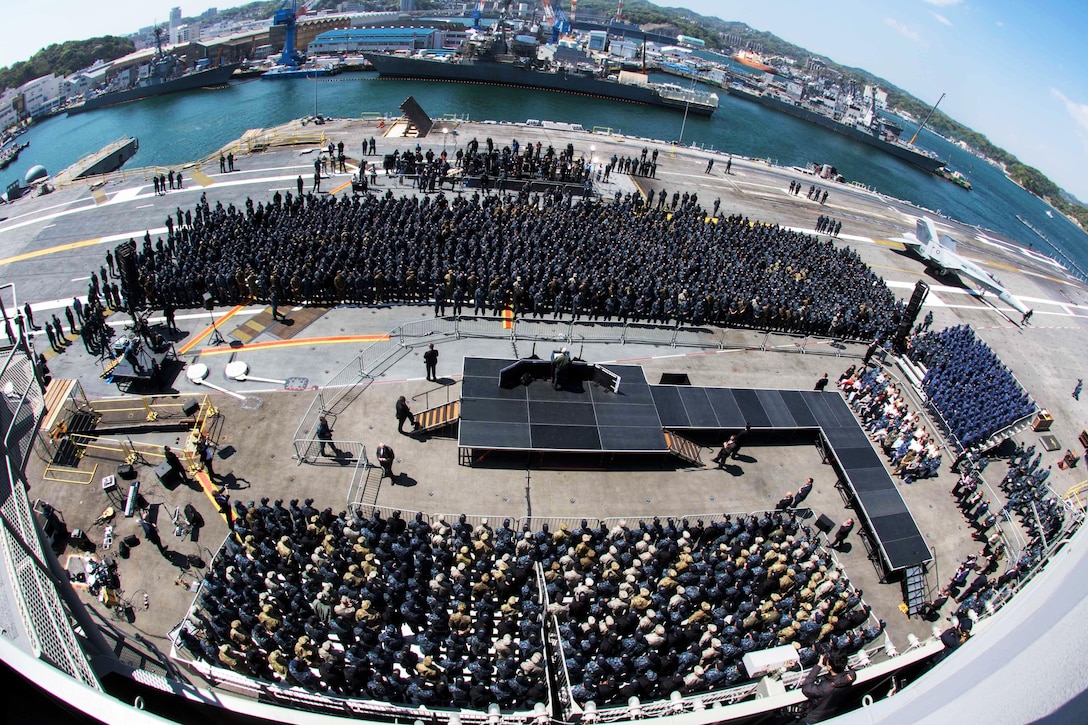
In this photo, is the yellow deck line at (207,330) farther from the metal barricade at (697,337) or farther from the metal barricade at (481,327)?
the metal barricade at (697,337)

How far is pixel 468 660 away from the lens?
1228 centimetres

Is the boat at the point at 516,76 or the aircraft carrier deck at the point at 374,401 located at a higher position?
the boat at the point at 516,76

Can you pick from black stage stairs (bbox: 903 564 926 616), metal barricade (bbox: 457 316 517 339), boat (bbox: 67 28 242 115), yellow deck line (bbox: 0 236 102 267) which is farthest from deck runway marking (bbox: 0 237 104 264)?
boat (bbox: 67 28 242 115)

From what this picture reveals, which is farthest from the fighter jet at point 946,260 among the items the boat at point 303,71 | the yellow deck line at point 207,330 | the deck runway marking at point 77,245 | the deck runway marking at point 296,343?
the boat at point 303,71

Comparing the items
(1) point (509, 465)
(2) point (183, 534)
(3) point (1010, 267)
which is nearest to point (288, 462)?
(2) point (183, 534)

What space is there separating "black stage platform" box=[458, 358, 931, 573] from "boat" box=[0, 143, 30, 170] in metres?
99.5

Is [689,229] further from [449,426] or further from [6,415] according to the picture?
[6,415]

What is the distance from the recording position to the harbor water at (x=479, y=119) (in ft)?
263

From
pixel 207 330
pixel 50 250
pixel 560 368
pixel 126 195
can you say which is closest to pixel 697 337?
pixel 560 368

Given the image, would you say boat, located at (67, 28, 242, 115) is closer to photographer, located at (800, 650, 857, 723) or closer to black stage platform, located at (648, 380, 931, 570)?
black stage platform, located at (648, 380, 931, 570)

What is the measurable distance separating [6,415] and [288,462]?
7.59m

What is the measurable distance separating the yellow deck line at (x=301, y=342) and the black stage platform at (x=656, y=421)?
594cm

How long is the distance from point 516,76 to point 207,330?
9710 centimetres

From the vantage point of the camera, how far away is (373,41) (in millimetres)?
130000
